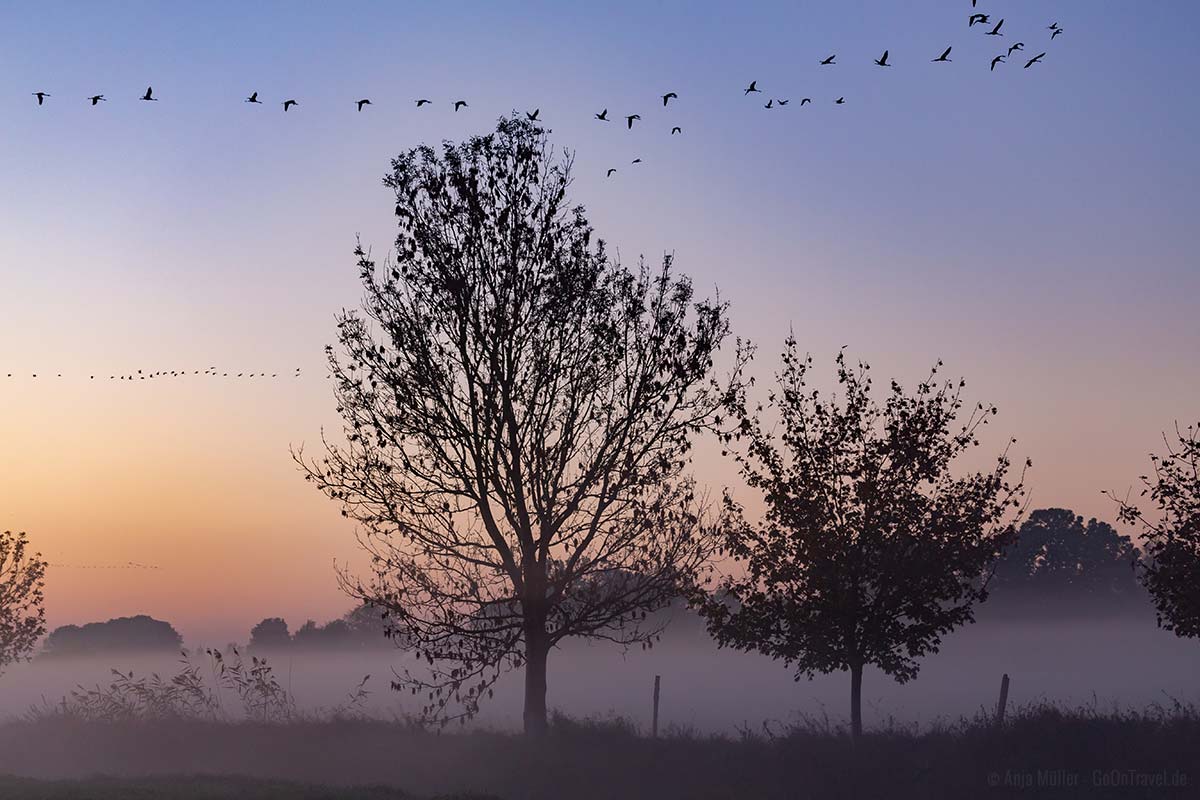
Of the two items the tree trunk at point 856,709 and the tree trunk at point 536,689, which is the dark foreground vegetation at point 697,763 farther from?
the tree trunk at point 536,689

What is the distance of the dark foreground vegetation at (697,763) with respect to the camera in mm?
23453

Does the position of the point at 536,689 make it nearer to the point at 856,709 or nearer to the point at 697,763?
the point at 697,763

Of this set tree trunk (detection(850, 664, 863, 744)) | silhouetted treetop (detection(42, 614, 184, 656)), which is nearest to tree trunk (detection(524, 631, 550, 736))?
tree trunk (detection(850, 664, 863, 744))

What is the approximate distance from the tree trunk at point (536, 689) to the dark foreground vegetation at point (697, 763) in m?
0.44

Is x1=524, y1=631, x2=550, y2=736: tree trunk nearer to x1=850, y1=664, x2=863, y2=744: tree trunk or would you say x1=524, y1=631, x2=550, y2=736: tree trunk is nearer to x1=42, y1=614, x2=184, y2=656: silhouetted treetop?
x1=850, y1=664, x2=863, y2=744: tree trunk

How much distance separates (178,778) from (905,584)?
1786 centimetres

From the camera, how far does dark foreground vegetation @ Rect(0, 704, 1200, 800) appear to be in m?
23.5

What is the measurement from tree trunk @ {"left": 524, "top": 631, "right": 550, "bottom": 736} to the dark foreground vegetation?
44cm

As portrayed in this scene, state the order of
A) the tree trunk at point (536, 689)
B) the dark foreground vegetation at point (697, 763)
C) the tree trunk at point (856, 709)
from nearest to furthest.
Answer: the dark foreground vegetation at point (697, 763) < the tree trunk at point (856, 709) < the tree trunk at point (536, 689)

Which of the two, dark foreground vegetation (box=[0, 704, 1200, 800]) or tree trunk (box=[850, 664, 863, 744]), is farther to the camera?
tree trunk (box=[850, 664, 863, 744])

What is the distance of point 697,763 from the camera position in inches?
1038

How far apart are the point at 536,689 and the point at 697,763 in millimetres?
4535

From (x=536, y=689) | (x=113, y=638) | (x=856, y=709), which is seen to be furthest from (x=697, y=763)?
(x=113, y=638)

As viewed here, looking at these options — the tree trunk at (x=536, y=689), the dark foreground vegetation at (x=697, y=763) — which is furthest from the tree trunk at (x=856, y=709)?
the tree trunk at (x=536, y=689)
